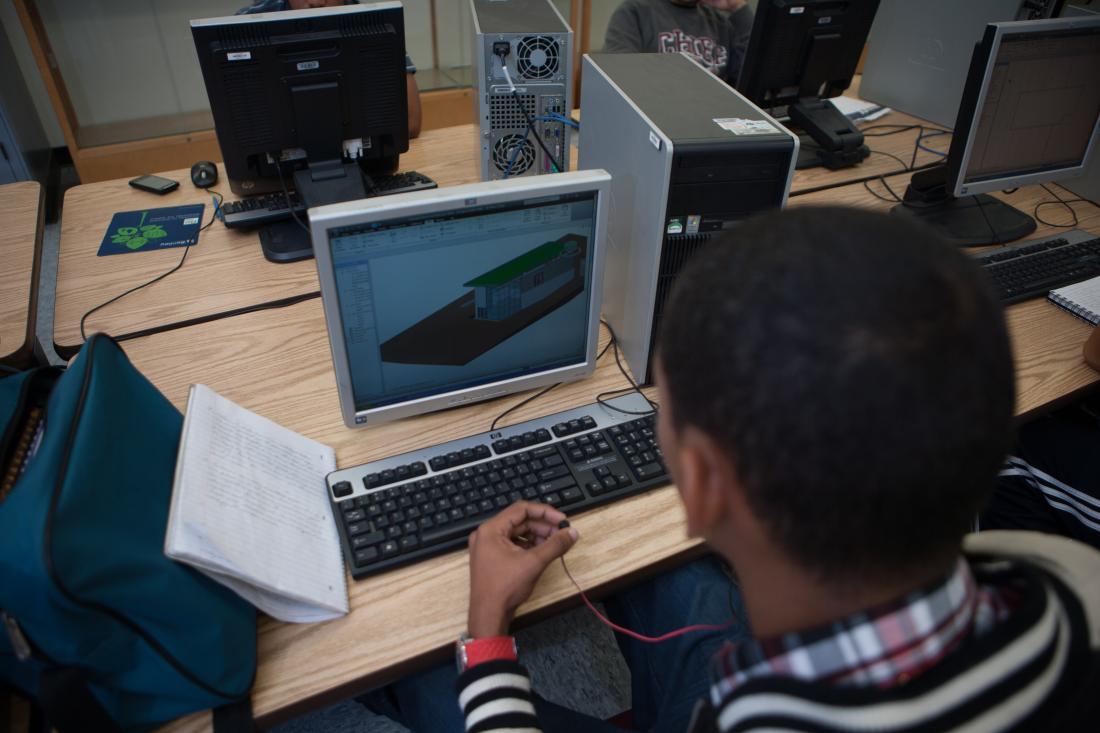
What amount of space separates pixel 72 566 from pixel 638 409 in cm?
73

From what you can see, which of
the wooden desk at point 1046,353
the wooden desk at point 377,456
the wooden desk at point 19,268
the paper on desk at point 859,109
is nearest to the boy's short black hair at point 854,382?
the wooden desk at point 377,456

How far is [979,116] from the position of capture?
1.44m

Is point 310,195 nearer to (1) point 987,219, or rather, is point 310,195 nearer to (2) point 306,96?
(2) point 306,96

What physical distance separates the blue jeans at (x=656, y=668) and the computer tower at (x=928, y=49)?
172 cm

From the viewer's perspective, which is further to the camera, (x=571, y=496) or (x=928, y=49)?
(x=928, y=49)

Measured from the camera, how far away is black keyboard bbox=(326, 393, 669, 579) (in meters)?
0.86

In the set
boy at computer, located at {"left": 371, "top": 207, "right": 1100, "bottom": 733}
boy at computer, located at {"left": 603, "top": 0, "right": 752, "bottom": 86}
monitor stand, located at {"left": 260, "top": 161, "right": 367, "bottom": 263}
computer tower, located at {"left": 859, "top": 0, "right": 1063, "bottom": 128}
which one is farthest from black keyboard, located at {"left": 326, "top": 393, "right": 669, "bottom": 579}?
boy at computer, located at {"left": 603, "top": 0, "right": 752, "bottom": 86}

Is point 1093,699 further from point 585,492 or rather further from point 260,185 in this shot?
point 260,185

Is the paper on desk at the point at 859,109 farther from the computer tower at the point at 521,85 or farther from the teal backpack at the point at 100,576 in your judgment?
the teal backpack at the point at 100,576

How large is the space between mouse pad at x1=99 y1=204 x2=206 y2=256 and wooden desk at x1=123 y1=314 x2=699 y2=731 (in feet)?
1.22

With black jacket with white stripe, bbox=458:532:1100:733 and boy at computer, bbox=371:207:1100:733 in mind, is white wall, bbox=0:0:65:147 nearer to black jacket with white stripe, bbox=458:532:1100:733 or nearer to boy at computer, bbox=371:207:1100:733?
boy at computer, bbox=371:207:1100:733

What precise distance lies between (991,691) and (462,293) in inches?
27.7

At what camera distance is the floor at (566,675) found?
1.38 metres

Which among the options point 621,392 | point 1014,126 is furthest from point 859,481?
point 1014,126
